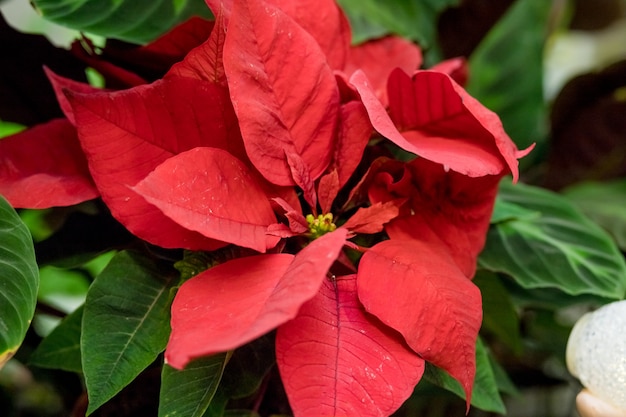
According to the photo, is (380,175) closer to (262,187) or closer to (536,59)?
(262,187)

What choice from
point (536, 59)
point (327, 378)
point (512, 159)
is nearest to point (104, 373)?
point (327, 378)

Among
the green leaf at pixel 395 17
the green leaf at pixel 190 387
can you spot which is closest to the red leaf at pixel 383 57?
the green leaf at pixel 395 17

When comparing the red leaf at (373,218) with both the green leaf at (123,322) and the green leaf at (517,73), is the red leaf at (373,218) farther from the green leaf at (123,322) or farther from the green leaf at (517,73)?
the green leaf at (517,73)

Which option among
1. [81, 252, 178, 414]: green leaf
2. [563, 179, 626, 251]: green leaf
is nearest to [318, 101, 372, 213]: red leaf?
[81, 252, 178, 414]: green leaf

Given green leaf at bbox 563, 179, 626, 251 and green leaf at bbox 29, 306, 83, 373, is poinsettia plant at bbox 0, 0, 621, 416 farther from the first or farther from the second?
green leaf at bbox 563, 179, 626, 251

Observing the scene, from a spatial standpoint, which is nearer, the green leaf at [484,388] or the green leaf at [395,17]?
the green leaf at [484,388]
